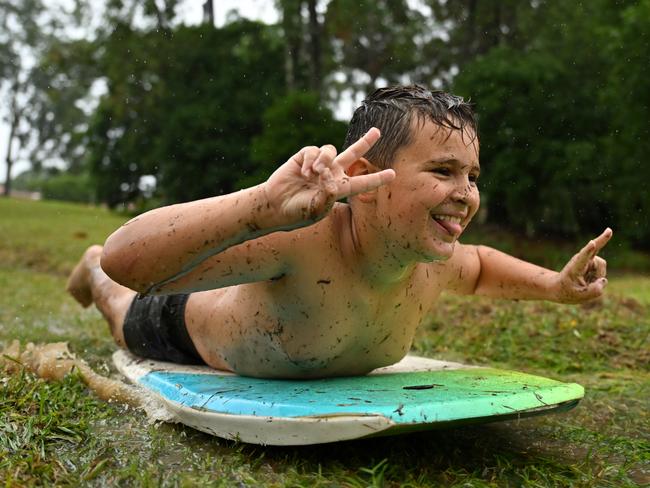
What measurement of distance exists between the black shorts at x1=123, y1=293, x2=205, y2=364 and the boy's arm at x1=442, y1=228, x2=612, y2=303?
1.02m

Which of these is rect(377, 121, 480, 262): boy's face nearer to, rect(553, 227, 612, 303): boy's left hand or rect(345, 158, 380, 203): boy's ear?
rect(345, 158, 380, 203): boy's ear

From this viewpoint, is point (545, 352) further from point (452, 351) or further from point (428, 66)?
point (428, 66)

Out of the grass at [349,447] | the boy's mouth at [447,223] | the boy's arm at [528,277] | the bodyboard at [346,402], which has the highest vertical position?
the boy's mouth at [447,223]

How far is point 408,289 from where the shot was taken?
2.30 m

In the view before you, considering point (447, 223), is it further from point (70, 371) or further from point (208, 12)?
point (208, 12)

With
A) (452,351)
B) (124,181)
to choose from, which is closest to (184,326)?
(452,351)

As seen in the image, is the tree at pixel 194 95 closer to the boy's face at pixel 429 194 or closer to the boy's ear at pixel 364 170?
the boy's ear at pixel 364 170

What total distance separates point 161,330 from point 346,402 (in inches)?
45.6

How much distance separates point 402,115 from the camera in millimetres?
2021

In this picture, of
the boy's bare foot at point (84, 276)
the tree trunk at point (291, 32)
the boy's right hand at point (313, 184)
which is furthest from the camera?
the tree trunk at point (291, 32)

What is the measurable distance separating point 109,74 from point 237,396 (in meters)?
16.6

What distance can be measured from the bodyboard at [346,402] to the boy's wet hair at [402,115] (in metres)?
0.65

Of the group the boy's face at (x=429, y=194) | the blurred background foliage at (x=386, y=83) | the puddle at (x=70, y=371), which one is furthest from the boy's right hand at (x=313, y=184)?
the blurred background foliage at (x=386, y=83)

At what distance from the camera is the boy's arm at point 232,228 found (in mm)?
1676
